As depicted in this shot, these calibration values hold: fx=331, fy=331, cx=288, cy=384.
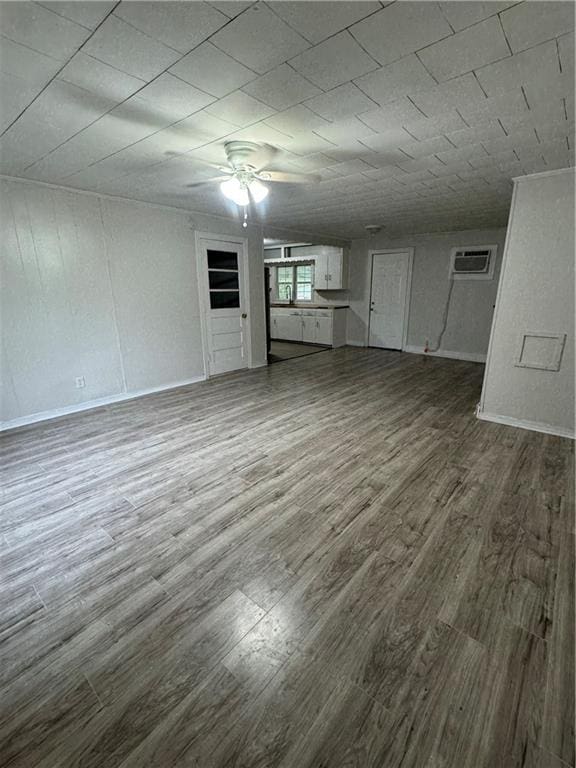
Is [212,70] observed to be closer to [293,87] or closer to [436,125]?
[293,87]

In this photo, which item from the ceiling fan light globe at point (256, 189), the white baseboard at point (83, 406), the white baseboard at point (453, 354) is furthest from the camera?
the white baseboard at point (453, 354)

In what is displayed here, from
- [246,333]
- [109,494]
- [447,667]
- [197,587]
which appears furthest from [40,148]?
[447,667]

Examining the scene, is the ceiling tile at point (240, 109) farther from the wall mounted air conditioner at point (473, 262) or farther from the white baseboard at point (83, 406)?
the wall mounted air conditioner at point (473, 262)

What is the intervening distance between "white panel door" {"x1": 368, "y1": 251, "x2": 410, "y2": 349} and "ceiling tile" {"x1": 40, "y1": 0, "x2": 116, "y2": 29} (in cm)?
633

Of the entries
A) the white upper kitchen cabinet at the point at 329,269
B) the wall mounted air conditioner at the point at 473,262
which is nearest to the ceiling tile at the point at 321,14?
the wall mounted air conditioner at the point at 473,262

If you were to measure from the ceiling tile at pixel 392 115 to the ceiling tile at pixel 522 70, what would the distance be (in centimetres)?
36

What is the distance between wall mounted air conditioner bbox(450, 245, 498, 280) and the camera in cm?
579

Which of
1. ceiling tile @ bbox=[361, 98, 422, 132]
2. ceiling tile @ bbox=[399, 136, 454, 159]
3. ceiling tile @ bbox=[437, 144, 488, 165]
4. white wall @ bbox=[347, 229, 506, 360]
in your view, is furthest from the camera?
white wall @ bbox=[347, 229, 506, 360]

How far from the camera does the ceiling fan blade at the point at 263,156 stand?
2.39m

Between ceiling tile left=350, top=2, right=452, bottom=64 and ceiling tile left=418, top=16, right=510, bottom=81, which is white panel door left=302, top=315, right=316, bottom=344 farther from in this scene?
ceiling tile left=350, top=2, right=452, bottom=64

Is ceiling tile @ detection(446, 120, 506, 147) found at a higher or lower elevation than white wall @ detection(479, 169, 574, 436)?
higher

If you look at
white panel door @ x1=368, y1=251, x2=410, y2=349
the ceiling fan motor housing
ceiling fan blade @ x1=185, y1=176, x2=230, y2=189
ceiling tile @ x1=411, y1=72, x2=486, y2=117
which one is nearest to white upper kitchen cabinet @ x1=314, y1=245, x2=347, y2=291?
white panel door @ x1=368, y1=251, x2=410, y2=349

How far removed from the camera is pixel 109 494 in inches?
91.6

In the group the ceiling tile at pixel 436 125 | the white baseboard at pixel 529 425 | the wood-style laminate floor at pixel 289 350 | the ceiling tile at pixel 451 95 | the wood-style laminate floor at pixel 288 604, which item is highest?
the ceiling tile at pixel 436 125
